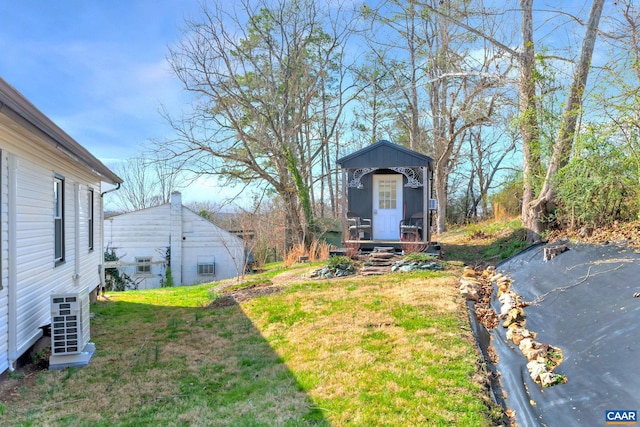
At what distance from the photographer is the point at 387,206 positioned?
39.4 feet

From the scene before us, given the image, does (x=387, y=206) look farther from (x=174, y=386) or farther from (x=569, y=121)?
(x=174, y=386)

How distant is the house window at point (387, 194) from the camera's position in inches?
471

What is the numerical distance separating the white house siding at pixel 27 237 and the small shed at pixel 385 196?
6.76m

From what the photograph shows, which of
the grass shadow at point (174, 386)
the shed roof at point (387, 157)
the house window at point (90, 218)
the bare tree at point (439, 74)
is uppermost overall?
the bare tree at point (439, 74)

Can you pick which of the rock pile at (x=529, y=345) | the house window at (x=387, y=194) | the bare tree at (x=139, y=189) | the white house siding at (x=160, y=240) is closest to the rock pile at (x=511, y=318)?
the rock pile at (x=529, y=345)

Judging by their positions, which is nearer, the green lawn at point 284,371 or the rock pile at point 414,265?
the green lawn at point 284,371

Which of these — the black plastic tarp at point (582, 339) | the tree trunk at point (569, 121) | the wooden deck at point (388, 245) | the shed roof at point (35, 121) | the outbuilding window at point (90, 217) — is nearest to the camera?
the black plastic tarp at point (582, 339)

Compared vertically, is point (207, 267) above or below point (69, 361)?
below

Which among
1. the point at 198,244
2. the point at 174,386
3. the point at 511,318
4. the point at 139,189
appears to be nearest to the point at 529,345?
the point at 511,318

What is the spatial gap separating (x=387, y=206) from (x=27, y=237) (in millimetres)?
9290

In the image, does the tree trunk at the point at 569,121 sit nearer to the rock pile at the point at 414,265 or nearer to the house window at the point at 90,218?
the rock pile at the point at 414,265

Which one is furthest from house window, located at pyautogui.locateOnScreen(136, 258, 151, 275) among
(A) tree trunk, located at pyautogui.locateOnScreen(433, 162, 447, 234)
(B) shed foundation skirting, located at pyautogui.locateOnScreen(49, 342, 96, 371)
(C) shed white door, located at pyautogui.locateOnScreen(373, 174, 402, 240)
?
(B) shed foundation skirting, located at pyautogui.locateOnScreen(49, 342, 96, 371)

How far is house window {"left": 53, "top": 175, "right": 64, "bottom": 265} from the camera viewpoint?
19.4 feet

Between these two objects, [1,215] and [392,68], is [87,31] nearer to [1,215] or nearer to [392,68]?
[1,215]
